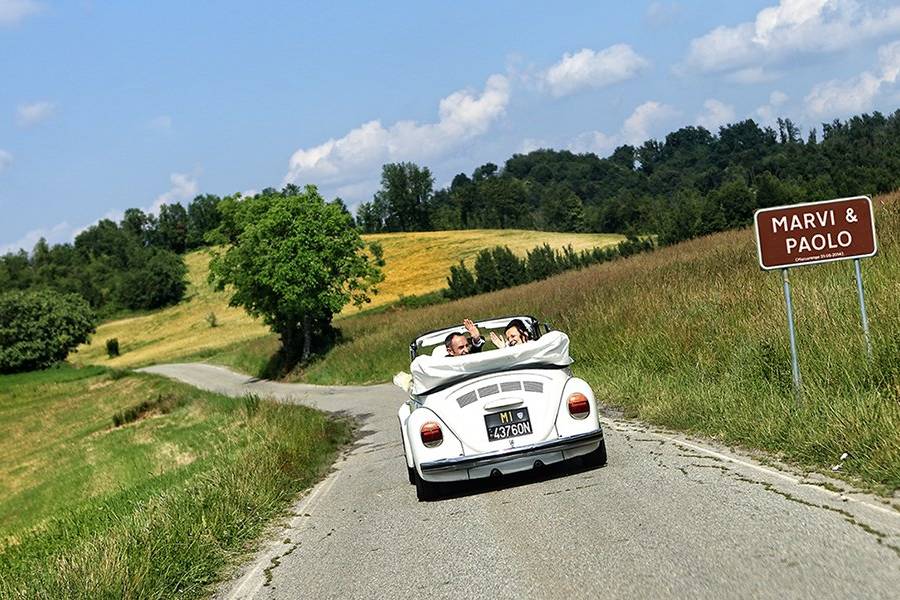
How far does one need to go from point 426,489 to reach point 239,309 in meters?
96.5

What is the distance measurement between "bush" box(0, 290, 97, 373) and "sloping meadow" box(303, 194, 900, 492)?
3280 inches

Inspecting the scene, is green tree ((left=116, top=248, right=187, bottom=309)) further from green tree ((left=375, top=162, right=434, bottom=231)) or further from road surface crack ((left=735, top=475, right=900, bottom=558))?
road surface crack ((left=735, top=475, right=900, bottom=558))

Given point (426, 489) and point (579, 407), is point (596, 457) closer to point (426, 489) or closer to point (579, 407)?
point (579, 407)

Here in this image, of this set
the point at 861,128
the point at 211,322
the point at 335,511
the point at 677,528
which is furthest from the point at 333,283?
the point at 861,128

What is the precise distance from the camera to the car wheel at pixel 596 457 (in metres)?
8.80

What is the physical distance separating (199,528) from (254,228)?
132ft

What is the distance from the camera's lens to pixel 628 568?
5316mm

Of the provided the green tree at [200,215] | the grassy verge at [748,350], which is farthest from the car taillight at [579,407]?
the green tree at [200,215]

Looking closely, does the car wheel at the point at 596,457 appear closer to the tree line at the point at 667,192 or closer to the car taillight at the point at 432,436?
the car taillight at the point at 432,436

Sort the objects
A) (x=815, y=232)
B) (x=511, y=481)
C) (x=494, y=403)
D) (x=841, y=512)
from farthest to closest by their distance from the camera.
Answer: (x=815, y=232), (x=511, y=481), (x=494, y=403), (x=841, y=512)

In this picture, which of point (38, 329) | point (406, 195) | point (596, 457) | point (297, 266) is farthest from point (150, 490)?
point (406, 195)

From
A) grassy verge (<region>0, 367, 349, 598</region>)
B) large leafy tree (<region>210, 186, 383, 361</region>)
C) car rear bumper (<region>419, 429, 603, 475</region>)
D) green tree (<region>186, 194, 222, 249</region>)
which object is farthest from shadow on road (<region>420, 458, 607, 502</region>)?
green tree (<region>186, 194, 222, 249</region>)

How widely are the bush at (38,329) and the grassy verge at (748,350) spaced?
83.2 metres

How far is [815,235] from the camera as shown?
950cm
